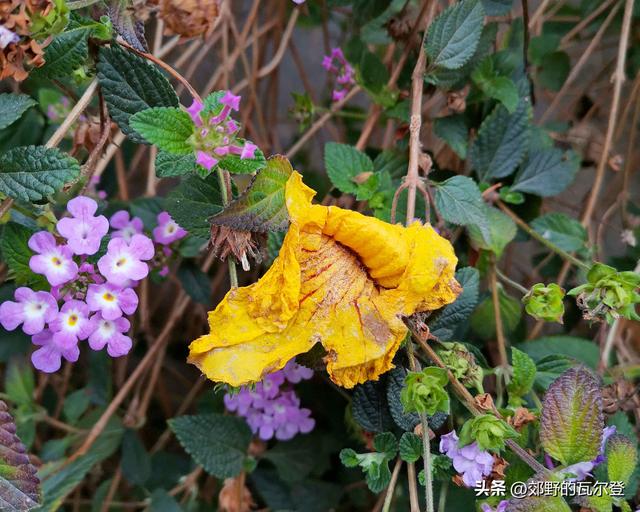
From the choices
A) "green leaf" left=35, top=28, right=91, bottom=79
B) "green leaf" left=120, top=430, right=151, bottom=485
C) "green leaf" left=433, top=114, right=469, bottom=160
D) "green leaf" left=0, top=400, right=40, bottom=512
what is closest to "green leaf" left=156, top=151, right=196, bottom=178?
"green leaf" left=35, top=28, right=91, bottom=79

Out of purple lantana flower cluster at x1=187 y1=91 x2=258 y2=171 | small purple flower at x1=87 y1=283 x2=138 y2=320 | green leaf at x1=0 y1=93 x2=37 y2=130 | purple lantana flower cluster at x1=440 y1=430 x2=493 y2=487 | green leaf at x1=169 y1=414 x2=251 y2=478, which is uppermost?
purple lantana flower cluster at x1=187 y1=91 x2=258 y2=171

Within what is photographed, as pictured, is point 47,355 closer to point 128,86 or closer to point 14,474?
point 14,474

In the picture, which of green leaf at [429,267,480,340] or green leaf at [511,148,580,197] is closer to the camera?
green leaf at [429,267,480,340]

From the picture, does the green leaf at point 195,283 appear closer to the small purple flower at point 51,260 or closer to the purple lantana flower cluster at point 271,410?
the purple lantana flower cluster at point 271,410

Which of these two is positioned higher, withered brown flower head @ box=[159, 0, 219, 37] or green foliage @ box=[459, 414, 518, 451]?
withered brown flower head @ box=[159, 0, 219, 37]

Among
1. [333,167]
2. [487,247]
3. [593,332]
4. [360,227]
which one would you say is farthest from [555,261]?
[360,227]

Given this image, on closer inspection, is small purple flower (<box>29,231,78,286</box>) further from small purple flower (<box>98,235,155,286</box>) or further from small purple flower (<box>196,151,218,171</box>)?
small purple flower (<box>196,151,218,171</box>)

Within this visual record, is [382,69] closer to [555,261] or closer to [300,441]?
[555,261]

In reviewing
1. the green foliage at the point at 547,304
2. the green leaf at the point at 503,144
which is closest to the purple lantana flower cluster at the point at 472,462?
the green foliage at the point at 547,304
